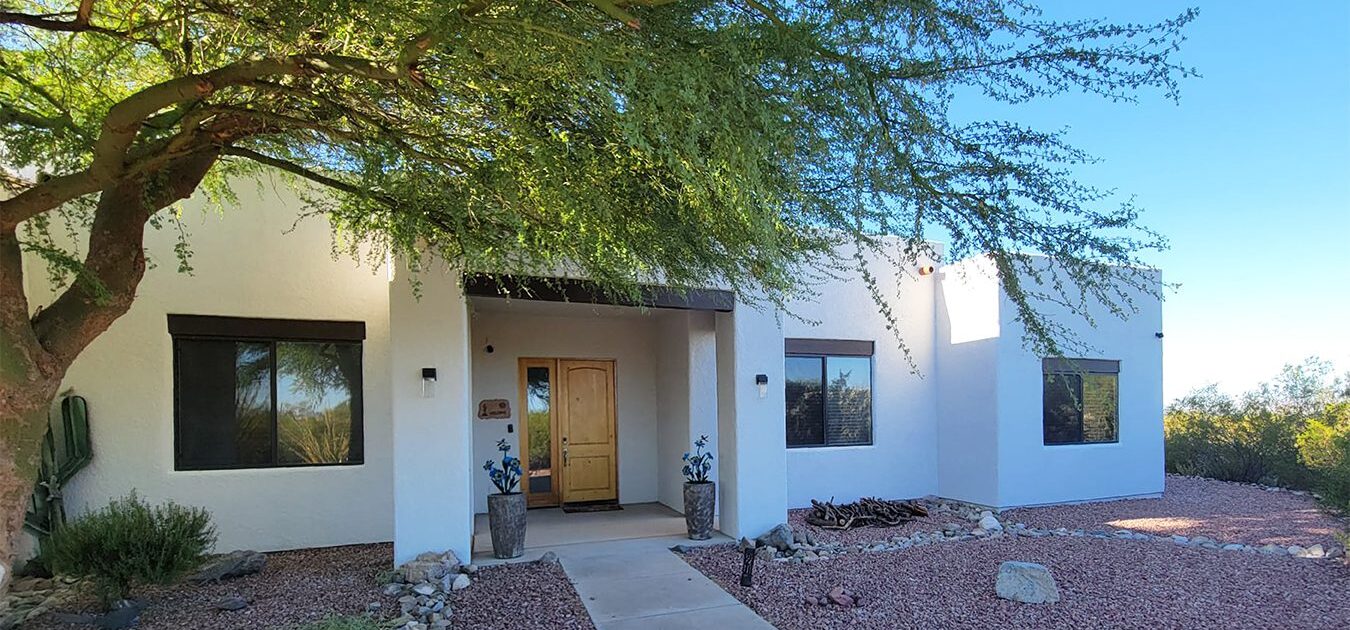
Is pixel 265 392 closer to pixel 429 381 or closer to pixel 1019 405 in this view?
pixel 429 381

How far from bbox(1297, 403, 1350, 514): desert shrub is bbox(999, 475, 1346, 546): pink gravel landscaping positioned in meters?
0.35

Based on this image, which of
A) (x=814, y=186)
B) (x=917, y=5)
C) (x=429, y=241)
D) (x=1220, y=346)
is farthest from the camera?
(x=1220, y=346)

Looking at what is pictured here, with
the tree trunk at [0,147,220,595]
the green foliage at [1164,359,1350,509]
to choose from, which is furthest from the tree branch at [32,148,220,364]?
the green foliage at [1164,359,1350,509]

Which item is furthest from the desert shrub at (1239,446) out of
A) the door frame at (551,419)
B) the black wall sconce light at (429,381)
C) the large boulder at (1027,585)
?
the black wall sconce light at (429,381)

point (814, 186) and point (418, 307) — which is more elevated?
point (814, 186)

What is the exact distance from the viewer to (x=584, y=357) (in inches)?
398

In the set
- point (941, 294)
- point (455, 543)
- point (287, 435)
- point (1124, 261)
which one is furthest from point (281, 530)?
point (941, 294)

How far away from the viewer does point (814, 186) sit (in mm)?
4332

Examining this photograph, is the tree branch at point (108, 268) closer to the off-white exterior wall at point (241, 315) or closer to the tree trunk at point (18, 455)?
the tree trunk at point (18, 455)

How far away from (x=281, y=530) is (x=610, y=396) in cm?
440

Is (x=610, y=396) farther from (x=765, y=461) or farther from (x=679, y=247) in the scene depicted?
(x=679, y=247)

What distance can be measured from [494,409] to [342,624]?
5.06 meters

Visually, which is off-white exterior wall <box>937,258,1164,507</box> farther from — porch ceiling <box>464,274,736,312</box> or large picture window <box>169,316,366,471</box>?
large picture window <box>169,316,366,471</box>

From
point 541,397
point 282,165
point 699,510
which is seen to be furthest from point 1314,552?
point 282,165
